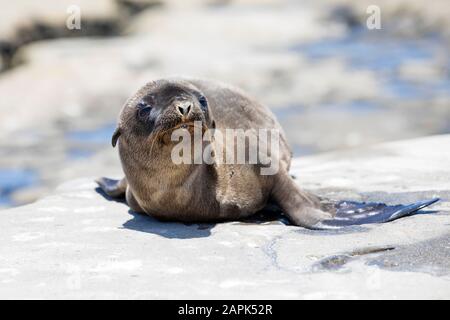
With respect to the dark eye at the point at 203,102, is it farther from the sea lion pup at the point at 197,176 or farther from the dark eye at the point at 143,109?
the dark eye at the point at 143,109

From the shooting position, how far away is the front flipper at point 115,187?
6.68 meters

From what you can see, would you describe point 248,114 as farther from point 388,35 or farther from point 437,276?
point 388,35

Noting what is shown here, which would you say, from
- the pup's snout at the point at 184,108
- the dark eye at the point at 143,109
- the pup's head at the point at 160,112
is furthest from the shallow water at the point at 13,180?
the pup's snout at the point at 184,108

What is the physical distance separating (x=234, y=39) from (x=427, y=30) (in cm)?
411

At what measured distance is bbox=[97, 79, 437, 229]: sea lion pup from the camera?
5391 mm

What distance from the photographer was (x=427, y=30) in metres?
18.7

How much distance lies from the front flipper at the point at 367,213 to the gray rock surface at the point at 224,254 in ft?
0.27

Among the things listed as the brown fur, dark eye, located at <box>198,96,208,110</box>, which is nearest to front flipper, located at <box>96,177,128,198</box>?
the brown fur
